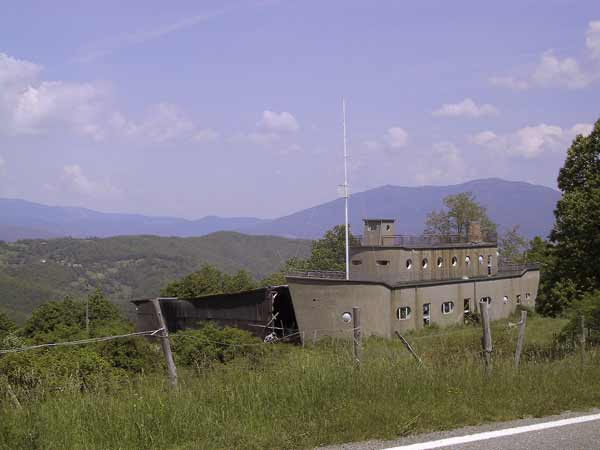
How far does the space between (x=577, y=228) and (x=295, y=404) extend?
1543 cm

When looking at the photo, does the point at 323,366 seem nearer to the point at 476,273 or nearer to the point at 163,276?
the point at 476,273

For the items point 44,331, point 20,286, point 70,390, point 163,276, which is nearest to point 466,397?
point 70,390

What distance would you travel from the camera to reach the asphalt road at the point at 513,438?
6.73m

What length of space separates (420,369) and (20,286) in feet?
452

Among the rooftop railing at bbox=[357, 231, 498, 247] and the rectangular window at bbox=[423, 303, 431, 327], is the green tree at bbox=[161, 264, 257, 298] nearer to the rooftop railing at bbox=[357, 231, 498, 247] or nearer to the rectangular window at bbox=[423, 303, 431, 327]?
the rooftop railing at bbox=[357, 231, 498, 247]

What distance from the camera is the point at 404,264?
1571 inches

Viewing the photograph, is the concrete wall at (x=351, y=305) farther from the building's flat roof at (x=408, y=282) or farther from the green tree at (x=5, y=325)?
the green tree at (x=5, y=325)

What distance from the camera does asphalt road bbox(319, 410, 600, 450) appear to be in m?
6.73

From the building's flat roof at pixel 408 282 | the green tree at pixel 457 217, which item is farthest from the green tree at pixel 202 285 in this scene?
the green tree at pixel 457 217

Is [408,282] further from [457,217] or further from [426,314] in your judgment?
[457,217]

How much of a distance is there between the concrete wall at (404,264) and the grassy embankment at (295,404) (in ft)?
95.5

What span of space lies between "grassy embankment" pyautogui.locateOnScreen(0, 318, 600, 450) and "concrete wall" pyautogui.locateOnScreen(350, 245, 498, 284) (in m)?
29.1

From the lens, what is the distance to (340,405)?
25.7 feet

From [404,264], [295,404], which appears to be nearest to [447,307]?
[404,264]
